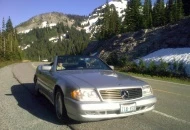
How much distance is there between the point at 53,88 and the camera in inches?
278

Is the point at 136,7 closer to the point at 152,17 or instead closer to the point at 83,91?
the point at 152,17

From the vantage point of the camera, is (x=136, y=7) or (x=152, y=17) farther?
(x=152, y=17)

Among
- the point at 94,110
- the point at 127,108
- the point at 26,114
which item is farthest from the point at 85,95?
the point at 26,114

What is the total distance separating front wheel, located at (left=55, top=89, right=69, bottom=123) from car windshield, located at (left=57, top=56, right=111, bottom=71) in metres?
1.14

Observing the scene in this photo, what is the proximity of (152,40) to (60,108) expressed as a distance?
3505cm

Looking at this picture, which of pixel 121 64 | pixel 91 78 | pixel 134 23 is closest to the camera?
pixel 91 78

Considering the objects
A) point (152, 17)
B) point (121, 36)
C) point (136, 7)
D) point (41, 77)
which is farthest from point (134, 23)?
point (41, 77)

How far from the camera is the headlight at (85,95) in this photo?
18.6 ft

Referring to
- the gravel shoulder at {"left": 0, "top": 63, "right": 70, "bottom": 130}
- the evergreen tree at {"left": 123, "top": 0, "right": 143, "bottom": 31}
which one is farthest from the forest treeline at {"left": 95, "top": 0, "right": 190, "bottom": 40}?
the gravel shoulder at {"left": 0, "top": 63, "right": 70, "bottom": 130}

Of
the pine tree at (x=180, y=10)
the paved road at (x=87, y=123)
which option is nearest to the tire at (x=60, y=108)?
the paved road at (x=87, y=123)

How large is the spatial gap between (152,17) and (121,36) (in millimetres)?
31621

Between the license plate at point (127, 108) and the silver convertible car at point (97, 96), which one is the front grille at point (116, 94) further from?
the license plate at point (127, 108)

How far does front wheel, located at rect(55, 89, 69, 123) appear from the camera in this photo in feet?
20.6

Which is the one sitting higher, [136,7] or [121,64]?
[136,7]
